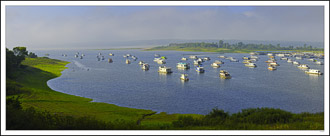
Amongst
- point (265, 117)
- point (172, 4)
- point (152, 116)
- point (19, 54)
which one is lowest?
point (152, 116)

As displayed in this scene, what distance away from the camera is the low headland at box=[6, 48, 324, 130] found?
33.0 ft

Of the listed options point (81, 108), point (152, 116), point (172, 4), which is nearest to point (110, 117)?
point (152, 116)

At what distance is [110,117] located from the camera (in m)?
19.2

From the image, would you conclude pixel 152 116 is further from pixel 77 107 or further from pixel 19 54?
pixel 19 54

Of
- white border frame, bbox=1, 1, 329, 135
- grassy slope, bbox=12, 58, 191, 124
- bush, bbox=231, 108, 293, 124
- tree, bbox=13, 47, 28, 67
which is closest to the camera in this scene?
white border frame, bbox=1, 1, 329, 135

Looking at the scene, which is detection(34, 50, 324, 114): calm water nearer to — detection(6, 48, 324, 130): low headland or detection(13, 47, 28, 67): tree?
detection(6, 48, 324, 130): low headland

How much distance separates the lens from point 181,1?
26.8 feet

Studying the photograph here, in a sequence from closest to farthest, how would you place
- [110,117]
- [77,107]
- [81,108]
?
[110,117] < [81,108] < [77,107]

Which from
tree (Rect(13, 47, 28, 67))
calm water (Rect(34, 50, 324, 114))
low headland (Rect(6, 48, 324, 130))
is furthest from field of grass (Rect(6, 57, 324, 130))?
tree (Rect(13, 47, 28, 67))

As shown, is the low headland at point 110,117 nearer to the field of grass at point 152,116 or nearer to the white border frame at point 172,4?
the field of grass at point 152,116

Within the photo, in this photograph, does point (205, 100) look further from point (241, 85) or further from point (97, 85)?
point (97, 85)

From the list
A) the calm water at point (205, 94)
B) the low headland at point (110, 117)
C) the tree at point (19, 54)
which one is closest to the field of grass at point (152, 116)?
the low headland at point (110, 117)

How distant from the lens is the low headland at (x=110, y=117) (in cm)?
1006

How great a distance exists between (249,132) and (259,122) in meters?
6.07
